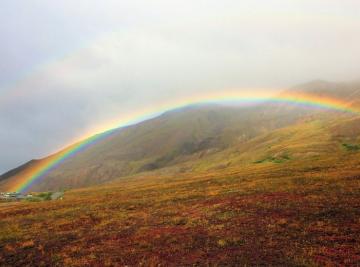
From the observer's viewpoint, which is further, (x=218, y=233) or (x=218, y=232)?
(x=218, y=232)

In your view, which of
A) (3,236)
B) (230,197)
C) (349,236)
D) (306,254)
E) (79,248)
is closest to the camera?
(306,254)

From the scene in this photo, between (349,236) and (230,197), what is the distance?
23044 mm

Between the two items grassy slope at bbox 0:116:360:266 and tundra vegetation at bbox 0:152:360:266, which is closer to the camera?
tundra vegetation at bbox 0:152:360:266

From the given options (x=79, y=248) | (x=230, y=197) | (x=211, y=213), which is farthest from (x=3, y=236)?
(x=230, y=197)

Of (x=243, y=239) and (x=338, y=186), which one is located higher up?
(x=243, y=239)

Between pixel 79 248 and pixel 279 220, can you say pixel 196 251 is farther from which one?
pixel 79 248

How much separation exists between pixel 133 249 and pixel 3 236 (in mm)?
21183

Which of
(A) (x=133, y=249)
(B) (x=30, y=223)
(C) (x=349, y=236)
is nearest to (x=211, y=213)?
(A) (x=133, y=249)

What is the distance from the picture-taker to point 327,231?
2438cm

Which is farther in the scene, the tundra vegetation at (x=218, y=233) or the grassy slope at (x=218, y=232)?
the grassy slope at (x=218, y=232)

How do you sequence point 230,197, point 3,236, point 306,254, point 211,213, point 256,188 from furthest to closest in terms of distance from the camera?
1. point 256,188
2. point 230,197
3. point 3,236
4. point 211,213
5. point 306,254

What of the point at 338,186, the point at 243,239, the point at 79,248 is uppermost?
the point at 79,248

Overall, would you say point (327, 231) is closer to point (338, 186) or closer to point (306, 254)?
point (306, 254)

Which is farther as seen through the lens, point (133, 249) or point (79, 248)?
point (79, 248)
